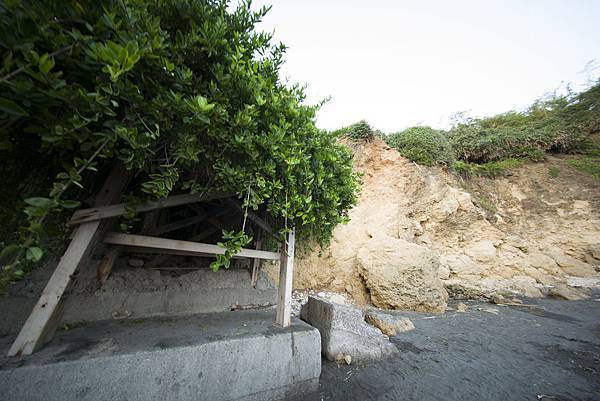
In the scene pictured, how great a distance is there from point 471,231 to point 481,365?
24.8 feet

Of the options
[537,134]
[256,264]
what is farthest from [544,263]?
[256,264]

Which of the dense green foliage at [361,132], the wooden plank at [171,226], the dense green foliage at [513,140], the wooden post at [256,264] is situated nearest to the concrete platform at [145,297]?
the wooden post at [256,264]

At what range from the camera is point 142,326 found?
2846 mm

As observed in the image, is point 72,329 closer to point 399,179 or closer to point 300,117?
point 300,117

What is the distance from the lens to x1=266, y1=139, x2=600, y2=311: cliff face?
7.46 meters

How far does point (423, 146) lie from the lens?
33.0 ft

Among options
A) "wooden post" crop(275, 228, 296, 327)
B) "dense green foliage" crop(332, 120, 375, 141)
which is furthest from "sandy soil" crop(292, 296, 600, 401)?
"dense green foliage" crop(332, 120, 375, 141)

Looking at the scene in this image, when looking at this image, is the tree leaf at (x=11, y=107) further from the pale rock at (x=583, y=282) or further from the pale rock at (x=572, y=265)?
the pale rock at (x=583, y=282)

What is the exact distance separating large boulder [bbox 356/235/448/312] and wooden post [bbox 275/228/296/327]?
4379 mm

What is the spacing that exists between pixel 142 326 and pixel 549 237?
14.8 meters

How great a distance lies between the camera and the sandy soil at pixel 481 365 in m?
2.76

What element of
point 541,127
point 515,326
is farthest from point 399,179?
point 541,127

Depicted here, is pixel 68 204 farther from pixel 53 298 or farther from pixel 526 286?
pixel 526 286

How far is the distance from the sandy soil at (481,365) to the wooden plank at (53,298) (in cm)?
261
